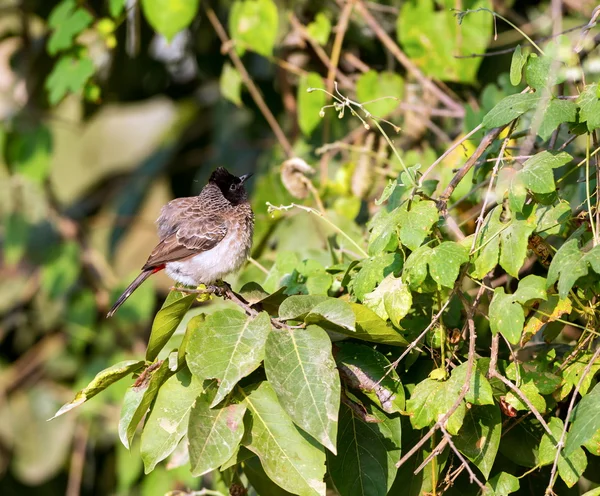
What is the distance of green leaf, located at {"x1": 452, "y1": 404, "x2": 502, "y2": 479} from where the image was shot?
205 cm

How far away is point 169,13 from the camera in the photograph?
390 centimetres

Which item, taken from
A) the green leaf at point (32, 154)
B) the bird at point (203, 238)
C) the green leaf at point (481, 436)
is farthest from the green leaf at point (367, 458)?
the green leaf at point (32, 154)

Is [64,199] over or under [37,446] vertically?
over

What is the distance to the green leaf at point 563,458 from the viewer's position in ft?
6.40

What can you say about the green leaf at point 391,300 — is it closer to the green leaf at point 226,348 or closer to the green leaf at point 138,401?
the green leaf at point 226,348

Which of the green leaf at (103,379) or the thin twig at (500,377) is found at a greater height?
the thin twig at (500,377)

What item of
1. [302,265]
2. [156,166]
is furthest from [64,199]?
[302,265]

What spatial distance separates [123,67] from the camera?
5301mm

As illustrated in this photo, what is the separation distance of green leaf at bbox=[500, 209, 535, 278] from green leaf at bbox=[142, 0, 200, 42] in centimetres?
237

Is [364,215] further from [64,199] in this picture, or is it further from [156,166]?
[64,199]

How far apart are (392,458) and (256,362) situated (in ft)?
1.44

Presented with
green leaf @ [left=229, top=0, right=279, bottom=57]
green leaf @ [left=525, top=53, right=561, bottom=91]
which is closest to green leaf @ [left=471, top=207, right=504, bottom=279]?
green leaf @ [left=525, top=53, right=561, bottom=91]

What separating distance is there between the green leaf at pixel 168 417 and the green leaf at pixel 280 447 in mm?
168

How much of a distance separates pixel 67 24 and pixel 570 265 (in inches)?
124
